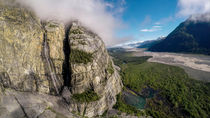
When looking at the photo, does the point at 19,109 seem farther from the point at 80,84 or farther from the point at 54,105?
the point at 80,84

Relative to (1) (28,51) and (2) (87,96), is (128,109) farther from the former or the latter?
(1) (28,51)

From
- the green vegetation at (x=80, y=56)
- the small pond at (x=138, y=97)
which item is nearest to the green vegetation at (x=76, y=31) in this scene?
the green vegetation at (x=80, y=56)

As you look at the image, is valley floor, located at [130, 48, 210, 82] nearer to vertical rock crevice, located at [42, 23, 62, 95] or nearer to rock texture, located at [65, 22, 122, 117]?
rock texture, located at [65, 22, 122, 117]

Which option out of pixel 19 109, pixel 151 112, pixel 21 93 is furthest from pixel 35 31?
pixel 151 112

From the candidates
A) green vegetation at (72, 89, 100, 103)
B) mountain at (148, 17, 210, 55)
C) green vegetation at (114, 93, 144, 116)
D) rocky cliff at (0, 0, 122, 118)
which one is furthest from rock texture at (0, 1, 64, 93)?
mountain at (148, 17, 210, 55)

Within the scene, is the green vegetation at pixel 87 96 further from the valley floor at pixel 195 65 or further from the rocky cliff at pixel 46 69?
the valley floor at pixel 195 65

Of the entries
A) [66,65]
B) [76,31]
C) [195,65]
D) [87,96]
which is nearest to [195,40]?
[195,65]
